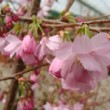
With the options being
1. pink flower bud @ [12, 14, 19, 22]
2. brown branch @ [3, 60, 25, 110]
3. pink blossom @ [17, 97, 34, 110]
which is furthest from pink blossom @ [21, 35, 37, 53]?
brown branch @ [3, 60, 25, 110]

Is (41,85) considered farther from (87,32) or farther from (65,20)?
(87,32)

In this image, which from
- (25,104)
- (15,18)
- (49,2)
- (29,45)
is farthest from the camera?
(49,2)

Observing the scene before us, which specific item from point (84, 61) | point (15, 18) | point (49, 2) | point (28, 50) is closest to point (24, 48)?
point (28, 50)

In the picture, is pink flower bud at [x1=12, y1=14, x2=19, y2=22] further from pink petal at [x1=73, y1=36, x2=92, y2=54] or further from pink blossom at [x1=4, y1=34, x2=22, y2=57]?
pink petal at [x1=73, y1=36, x2=92, y2=54]

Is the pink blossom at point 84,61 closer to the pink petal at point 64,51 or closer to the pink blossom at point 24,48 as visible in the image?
the pink petal at point 64,51

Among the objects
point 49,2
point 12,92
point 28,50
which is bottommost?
point 12,92

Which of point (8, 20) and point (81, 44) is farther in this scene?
point (8, 20)

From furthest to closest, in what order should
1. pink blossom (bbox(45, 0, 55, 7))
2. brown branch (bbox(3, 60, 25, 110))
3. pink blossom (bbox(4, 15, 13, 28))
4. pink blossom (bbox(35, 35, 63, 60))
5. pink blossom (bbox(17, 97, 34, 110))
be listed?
1. pink blossom (bbox(45, 0, 55, 7))
2. brown branch (bbox(3, 60, 25, 110))
3. pink blossom (bbox(17, 97, 34, 110))
4. pink blossom (bbox(4, 15, 13, 28))
5. pink blossom (bbox(35, 35, 63, 60))

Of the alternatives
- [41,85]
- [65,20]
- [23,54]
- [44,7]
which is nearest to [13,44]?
[23,54]

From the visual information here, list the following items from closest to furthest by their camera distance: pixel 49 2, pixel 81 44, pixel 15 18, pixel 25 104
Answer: pixel 81 44 < pixel 15 18 < pixel 25 104 < pixel 49 2

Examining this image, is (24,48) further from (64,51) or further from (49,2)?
(49,2)
